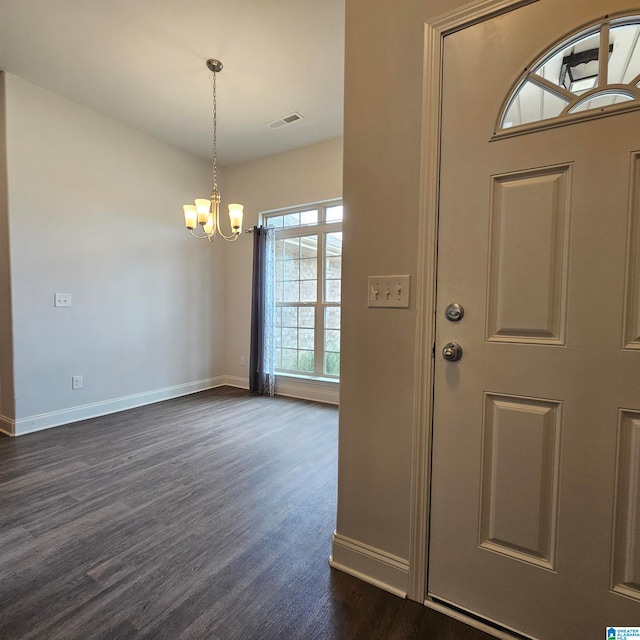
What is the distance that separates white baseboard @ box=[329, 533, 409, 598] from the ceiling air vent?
3596 mm

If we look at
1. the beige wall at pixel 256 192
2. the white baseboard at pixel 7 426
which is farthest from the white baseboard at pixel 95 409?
the beige wall at pixel 256 192

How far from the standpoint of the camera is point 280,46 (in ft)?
8.08

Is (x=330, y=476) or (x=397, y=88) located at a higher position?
(x=397, y=88)

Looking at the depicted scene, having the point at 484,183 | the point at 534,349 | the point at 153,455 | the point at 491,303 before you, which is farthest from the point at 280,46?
the point at 153,455

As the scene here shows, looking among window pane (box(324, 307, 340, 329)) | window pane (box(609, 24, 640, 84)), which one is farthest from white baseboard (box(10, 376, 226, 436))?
window pane (box(609, 24, 640, 84))

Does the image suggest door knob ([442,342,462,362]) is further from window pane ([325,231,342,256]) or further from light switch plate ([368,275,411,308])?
window pane ([325,231,342,256])

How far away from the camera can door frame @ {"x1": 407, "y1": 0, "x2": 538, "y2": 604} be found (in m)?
1.18

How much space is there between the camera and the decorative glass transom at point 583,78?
3.10 feet

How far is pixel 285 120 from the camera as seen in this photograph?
11.3 ft

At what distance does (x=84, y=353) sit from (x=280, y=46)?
3273mm

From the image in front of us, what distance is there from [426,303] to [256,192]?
3.85 m

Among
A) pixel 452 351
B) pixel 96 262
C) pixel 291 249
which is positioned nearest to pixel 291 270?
pixel 291 249

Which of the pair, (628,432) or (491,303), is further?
(491,303)

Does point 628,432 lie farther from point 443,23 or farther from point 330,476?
point 330,476
